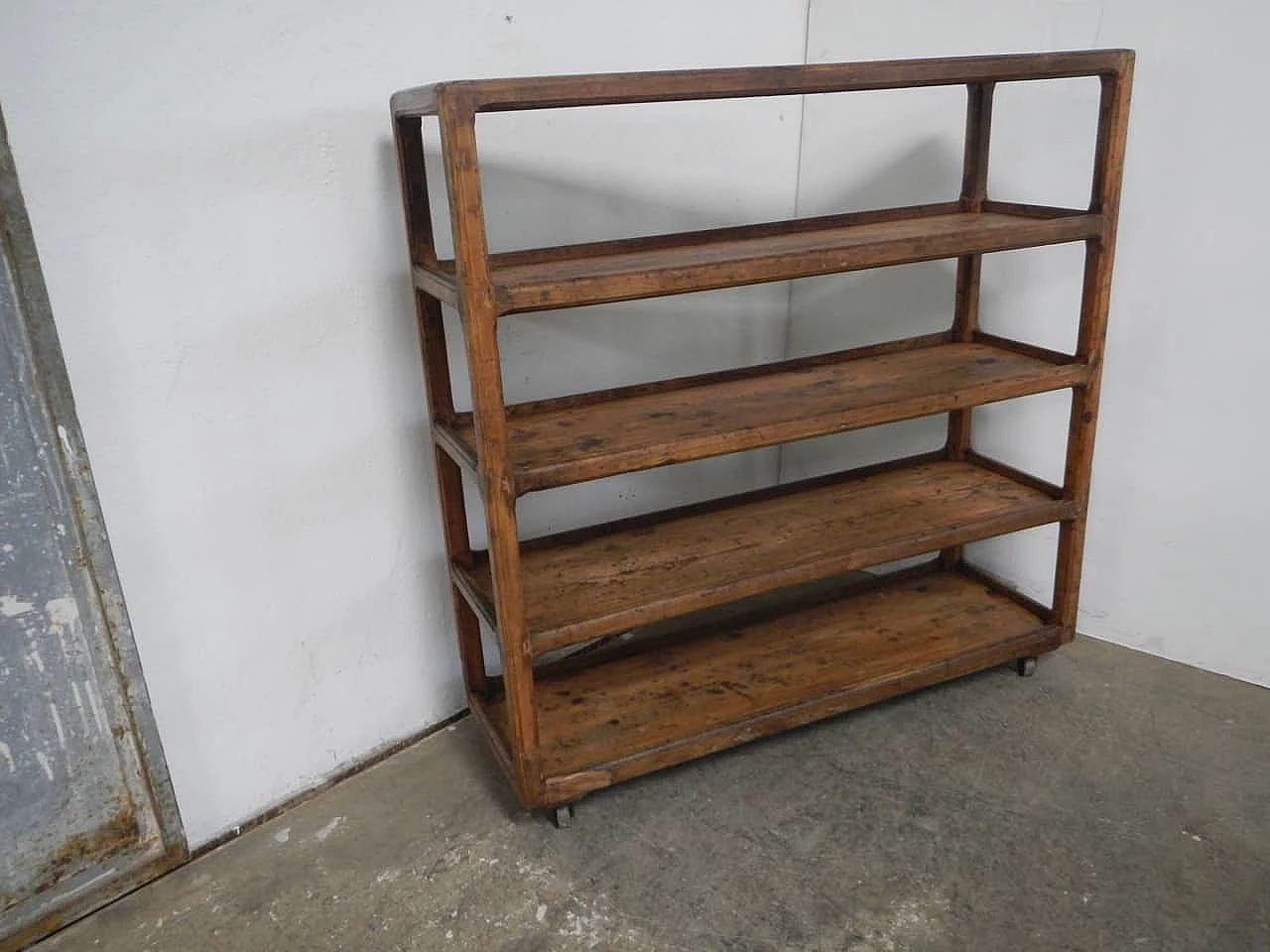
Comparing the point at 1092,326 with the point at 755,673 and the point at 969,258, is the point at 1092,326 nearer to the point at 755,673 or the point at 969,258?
the point at 969,258

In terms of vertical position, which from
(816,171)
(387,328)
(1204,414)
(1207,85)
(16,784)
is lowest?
(16,784)

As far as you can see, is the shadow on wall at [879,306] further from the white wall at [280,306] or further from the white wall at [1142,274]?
the white wall at [280,306]

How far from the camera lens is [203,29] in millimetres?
1589

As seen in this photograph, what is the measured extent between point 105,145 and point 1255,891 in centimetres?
230

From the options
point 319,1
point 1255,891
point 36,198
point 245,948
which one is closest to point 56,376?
point 36,198

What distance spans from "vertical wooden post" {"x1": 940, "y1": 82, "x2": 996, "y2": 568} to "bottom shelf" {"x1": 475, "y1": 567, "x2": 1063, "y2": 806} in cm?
34

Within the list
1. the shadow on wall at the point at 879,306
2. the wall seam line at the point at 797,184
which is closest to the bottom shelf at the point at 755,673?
the shadow on wall at the point at 879,306

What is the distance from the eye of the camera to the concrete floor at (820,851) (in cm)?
165

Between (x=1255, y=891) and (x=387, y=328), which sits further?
(x=387, y=328)

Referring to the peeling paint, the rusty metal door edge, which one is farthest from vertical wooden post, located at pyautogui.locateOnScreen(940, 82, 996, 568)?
the peeling paint

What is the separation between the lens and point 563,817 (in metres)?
1.89

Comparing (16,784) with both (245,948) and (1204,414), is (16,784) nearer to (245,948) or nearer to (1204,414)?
(245,948)

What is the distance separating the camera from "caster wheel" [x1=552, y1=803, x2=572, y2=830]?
1.89 m

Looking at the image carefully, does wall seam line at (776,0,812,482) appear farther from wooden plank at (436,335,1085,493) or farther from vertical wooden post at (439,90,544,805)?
vertical wooden post at (439,90,544,805)
